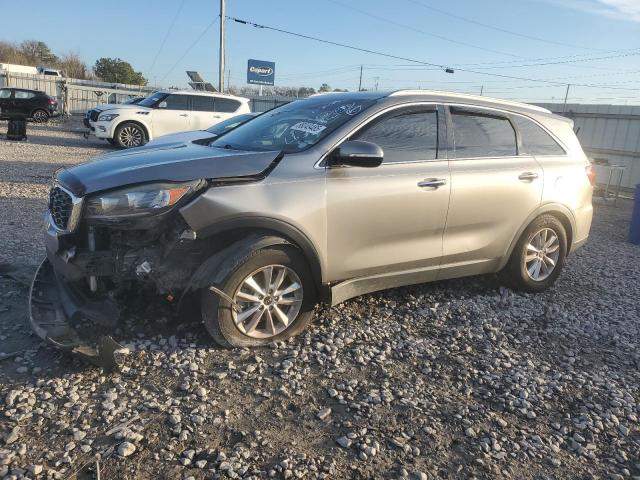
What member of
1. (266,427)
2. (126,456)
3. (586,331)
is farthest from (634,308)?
(126,456)

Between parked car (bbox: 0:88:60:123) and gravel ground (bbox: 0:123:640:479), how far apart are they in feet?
74.2

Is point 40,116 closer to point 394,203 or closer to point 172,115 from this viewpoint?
point 172,115

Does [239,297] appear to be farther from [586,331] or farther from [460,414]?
[586,331]

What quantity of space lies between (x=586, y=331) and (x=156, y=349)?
3.53 m

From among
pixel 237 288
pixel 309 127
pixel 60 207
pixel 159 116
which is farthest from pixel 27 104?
pixel 237 288

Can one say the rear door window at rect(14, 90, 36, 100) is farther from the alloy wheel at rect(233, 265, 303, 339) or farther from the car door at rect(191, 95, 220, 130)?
the alloy wheel at rect(233, 265, 303, 339)

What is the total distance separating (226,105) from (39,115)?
12.8 m

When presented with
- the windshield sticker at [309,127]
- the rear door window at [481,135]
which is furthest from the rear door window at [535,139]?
the windshield sticker at [309,127]

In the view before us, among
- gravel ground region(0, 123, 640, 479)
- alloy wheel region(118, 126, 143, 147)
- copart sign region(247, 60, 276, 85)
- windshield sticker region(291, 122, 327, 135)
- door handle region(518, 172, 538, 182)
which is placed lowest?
gravel ground region(0, 123, 640, 479)

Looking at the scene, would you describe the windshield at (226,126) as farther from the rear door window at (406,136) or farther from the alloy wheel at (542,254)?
the alloy wheel at (542,254)

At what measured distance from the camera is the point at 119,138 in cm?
1612

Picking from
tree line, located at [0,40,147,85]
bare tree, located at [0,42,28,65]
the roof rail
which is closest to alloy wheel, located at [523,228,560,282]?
the roof rail

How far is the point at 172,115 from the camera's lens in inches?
643

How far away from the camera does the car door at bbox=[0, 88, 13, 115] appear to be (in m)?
23.0
